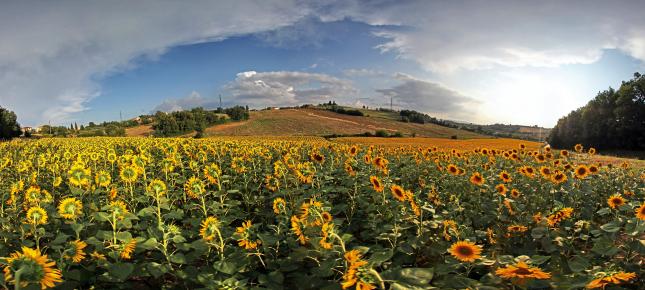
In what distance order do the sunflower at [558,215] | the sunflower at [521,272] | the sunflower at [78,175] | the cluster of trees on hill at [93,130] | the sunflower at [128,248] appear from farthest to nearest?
the cluster of trees on hill at [93,130] → the sunflower at [78,175] → the sunflower at [558,215] → the sunflower at [128,248] → the sunflower at [521,272]

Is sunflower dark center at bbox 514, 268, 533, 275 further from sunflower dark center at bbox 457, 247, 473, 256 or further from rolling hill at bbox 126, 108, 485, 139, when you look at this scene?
rolling hill at bbox 126, 108, 485, 139

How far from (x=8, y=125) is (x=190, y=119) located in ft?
123

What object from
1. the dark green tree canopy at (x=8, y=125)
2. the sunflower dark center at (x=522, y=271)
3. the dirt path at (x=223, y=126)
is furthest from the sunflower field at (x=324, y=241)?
the dark green tree canopy at (x=8, y=125)

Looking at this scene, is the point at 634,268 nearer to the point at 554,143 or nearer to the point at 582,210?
the point at 582,210

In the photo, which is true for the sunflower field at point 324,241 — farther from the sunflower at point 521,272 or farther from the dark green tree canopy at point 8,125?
the dark green tree canopy at point 8,125

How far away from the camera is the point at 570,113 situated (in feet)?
224

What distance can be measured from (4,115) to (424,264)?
104 m

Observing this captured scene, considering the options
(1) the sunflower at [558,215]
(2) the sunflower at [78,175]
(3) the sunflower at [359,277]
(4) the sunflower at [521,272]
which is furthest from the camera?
(2) the sunflower at [78,175]

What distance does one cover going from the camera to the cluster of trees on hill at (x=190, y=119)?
271 ft

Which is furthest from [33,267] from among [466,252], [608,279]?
[608,279]

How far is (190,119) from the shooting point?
87375 mm

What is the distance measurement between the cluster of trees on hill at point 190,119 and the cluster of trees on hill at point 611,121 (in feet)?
229

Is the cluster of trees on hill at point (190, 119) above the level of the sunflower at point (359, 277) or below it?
above

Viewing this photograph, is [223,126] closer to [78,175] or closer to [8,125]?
[8,125]
